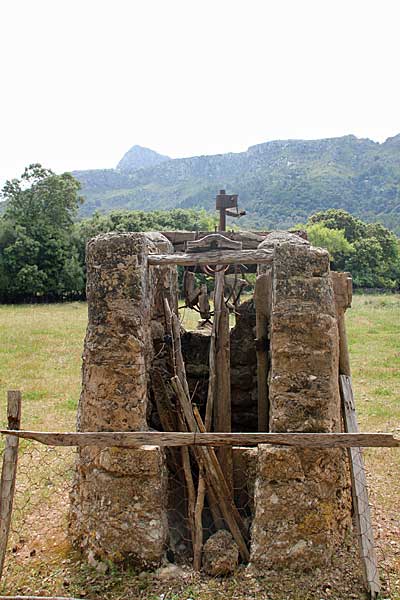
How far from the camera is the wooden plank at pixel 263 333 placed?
20.6ft

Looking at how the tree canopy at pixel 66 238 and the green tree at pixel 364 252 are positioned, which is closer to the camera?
the tree canopy at pixel 66 238

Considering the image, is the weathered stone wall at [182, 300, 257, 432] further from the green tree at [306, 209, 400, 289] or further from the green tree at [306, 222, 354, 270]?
Result: the green tree at [306, 222, 354, 270]

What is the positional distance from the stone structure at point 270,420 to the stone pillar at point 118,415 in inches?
0.4

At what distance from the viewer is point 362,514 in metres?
5.16

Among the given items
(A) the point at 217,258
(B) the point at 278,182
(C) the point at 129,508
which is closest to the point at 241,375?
(A) the point at 217,258

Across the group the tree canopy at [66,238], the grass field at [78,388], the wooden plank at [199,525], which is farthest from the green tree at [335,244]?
the wooden plank at [199,525]

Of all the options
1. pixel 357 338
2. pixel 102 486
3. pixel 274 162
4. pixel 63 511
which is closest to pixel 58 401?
pixel 63 511

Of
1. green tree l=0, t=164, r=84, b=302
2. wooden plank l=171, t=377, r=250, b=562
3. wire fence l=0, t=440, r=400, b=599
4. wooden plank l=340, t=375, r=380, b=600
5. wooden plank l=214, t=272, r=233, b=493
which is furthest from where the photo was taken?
green tree l=0, t=164, r=84, b=302

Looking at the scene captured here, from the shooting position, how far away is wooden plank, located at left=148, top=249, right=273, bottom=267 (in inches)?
225

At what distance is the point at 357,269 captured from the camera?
45.3 metres

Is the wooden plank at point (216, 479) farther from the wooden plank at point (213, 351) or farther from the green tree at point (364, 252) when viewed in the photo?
the green tree at point (364, 252)

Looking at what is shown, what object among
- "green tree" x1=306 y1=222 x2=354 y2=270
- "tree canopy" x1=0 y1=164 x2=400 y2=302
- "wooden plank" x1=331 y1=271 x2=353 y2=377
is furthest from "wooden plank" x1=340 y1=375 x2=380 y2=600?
"green tree" x1=306 y1=222 x2=354 y2=270

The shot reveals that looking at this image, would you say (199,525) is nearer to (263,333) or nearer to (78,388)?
(263,333)

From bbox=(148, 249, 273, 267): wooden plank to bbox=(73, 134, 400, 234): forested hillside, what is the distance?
3192 inches
